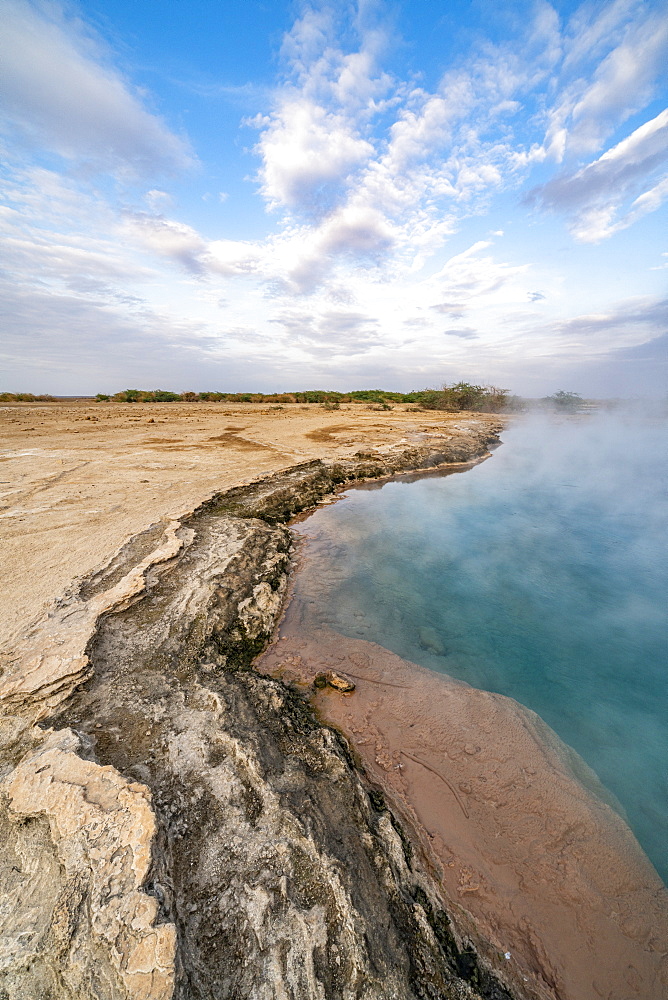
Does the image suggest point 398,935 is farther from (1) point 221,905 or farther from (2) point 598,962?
(2) point 598,962

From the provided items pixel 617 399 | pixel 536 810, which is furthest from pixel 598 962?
pixel 617 399

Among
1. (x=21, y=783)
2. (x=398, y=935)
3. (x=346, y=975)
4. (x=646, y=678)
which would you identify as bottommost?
(x=646, y=678)

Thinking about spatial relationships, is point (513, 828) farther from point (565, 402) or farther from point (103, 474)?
point (565, 402)

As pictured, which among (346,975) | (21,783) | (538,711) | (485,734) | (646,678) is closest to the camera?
(346,975)

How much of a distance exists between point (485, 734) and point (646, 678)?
7.41 feet

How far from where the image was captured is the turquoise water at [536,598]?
11.9ft

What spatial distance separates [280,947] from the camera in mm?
1748

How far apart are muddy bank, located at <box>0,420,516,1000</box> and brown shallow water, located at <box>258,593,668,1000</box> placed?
0.23 metres

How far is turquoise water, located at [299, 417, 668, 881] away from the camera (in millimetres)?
3630

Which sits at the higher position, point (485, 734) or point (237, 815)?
point (237, 815)

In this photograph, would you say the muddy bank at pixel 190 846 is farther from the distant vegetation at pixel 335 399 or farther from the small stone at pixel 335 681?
the distant vegetation at pixel 335 399

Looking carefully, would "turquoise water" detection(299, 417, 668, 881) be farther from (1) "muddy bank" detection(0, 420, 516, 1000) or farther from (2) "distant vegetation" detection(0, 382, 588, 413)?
(2) "distant vegetation" detection(0, 382, 588, 413)

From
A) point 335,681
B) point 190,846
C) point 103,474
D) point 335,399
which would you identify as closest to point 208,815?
point 190,846

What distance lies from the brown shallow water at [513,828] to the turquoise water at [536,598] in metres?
0.29
